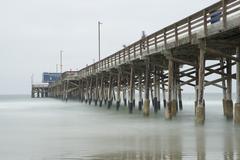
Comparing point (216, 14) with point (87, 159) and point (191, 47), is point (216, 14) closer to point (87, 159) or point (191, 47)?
point (191, 47)

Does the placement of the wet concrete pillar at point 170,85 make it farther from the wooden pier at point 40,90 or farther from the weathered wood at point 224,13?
the wooden pier at point 40,90

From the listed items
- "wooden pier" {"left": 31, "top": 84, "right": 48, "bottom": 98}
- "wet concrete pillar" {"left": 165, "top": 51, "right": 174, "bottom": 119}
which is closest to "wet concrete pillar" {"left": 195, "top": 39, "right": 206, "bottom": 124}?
"wet concrete pillar" {"left": 165, "top": 51, "right": 174, "bottom": 119}

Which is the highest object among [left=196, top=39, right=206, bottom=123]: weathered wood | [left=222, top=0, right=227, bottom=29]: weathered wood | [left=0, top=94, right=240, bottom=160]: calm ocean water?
[left=222, top=0, right=227, bottom=29]: weathered wood

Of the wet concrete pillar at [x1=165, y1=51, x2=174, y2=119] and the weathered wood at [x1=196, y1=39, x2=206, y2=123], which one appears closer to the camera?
the weathered wood at [x1=196, y1=39, x2=206, y2=123]

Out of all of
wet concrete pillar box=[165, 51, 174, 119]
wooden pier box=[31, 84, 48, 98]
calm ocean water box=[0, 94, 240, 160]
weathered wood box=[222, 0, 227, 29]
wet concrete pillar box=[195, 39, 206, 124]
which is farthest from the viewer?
wooden pier box=[31, 84, 48, 98]

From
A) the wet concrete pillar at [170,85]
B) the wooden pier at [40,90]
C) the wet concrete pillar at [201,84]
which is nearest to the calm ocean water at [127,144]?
the wet concrete pillar at [201,84]

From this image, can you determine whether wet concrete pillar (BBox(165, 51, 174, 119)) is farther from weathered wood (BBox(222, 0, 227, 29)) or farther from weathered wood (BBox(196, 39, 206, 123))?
weathered wood (BBox(222, 0, 227, 29))

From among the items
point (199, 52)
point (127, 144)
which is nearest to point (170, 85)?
point (199, 52)

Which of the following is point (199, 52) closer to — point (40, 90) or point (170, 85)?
point (170, 85)

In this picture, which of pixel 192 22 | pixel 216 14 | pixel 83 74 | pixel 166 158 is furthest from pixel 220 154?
pixel 83 74

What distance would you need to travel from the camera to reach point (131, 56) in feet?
88.2

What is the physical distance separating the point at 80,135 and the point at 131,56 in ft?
37.1

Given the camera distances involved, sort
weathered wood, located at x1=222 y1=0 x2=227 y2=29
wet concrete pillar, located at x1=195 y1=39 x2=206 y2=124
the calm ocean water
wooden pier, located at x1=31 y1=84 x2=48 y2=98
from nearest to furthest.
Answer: the calm ocean water
weathered wood, located at x1=222 y1=0 x2=227 y2=29
wet concrete pillar, located at x1=195 y1=39 x2=206 y2=124
wooden pier, located at x1=31 y1=84 x2=48 y2=98

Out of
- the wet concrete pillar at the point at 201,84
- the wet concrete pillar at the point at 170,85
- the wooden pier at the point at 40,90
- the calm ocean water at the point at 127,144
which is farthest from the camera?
the wooden pier at the point at 40,90
